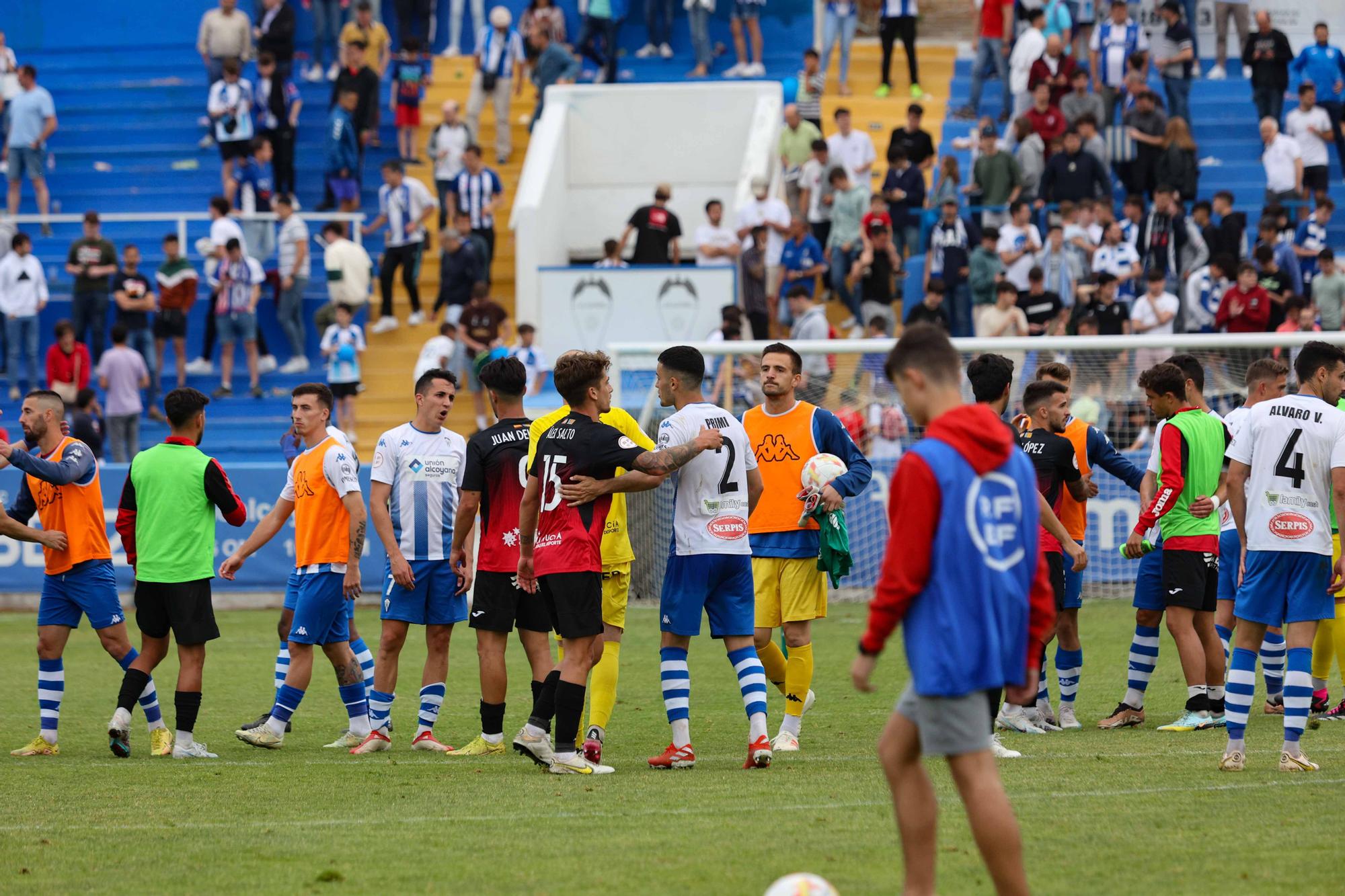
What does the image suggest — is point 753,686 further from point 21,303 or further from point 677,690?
point 21,303

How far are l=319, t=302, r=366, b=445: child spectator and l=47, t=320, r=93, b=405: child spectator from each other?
126 inches


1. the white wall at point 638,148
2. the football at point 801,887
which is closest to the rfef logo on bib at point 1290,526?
the football at point 801,887

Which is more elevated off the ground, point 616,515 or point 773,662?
point 616,515

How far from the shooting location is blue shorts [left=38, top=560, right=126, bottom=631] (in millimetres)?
10195

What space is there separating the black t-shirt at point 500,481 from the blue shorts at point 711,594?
Answer: 1.01 meters

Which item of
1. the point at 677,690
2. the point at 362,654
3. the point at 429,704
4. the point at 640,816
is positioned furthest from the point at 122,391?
the point at 640,816

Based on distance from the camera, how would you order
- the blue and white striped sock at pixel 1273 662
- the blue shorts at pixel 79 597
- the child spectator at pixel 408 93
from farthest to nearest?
the child spectator at pixel 408 93
the blue and white striped sock at pixel 1273 662
the blue shorts at pixel 79 597

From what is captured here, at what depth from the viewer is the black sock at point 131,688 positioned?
975 cm

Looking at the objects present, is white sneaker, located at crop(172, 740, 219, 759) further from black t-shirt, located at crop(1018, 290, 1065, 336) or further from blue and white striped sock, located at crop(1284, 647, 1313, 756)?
black t-shirt, located at crop(1018, 290, 1065, 336)

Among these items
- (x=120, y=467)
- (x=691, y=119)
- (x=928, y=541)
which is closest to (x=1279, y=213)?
(x=691, y=119)

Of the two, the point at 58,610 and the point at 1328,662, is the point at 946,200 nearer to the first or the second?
the point at 1328,662

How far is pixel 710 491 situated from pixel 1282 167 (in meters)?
16.2

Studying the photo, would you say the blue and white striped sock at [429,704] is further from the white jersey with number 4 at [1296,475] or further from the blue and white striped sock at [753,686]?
the white jersey with number 4 at [1296,475]

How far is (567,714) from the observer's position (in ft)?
28.3
